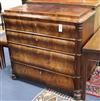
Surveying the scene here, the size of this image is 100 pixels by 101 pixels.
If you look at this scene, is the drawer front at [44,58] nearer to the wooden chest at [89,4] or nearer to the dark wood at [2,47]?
the dark wood at [2,47]

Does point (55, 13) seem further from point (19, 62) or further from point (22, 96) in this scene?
point (22, 96)

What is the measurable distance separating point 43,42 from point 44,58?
0.63ft

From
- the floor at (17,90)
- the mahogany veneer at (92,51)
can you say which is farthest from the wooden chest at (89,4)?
the floor at (17,90)

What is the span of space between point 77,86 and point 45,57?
47cm

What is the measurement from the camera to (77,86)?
1.98 meters

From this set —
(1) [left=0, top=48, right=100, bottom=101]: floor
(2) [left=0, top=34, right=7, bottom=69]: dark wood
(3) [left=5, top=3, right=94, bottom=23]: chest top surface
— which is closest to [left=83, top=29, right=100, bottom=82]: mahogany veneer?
(3) [left=5, top=3, right=94, bottom=23]: chest top surface

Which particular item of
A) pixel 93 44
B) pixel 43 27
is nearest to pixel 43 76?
pixel 43 27

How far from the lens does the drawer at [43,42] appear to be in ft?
6.09

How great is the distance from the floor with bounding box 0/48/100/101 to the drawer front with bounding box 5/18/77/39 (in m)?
0.75

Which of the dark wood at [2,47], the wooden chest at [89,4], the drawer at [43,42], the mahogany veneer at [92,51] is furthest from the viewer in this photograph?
the dark wood at [2,47]

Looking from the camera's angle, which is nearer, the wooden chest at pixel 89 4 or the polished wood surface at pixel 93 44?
the polished wood surface at pixel 93 44

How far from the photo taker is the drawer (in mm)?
1857

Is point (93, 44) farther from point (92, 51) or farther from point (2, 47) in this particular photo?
point (2, 47)

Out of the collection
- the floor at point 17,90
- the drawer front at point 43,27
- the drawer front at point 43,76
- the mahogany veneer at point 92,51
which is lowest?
the floor at point 17,90
